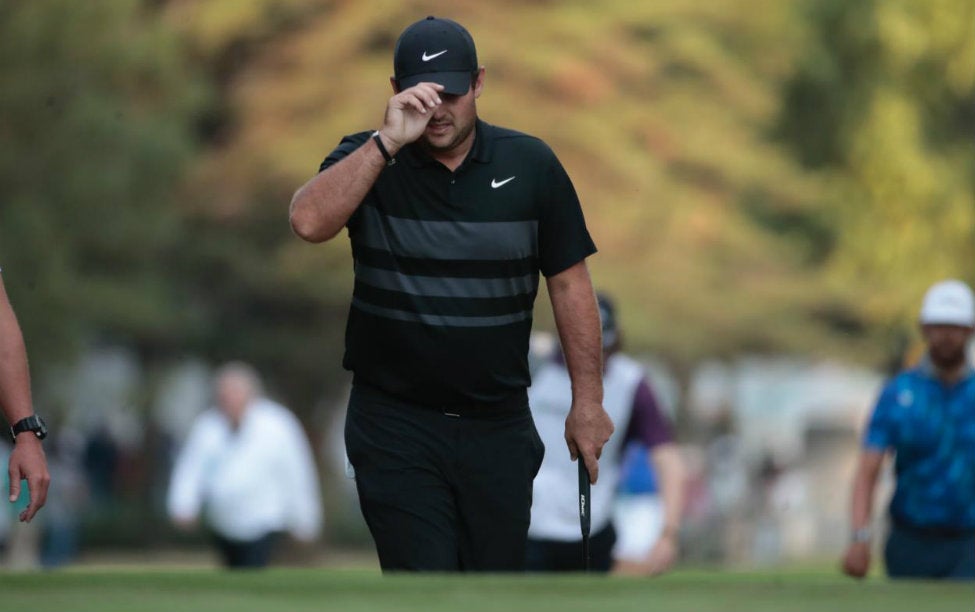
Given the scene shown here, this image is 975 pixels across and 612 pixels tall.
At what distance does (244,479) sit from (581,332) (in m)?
8.44

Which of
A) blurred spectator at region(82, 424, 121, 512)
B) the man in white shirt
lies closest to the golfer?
the man in white shirt

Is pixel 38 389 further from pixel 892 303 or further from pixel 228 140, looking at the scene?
pixel 892 303

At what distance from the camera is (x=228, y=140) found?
94.9 ft

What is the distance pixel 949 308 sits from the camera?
33.7ft

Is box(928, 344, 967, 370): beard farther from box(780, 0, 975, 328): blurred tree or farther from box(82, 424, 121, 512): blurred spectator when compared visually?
box(82, 424, 121, 512): blurred spectator

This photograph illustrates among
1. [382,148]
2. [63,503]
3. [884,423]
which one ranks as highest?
[382,148]

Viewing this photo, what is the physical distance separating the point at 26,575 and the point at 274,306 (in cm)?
2295

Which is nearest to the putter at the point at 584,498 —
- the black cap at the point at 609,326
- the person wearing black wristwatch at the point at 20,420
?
the person wearing black wristwatch at the point at 20,420

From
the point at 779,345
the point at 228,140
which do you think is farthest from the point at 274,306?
the point at 779,345

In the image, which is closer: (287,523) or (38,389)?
(287,523)

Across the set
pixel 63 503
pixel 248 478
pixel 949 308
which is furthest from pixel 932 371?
pixel 63 503

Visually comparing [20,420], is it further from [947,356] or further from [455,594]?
[947,356]

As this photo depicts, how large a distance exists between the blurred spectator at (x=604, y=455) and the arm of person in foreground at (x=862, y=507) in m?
1.04

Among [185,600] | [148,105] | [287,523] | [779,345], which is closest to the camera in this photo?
[185,600]
